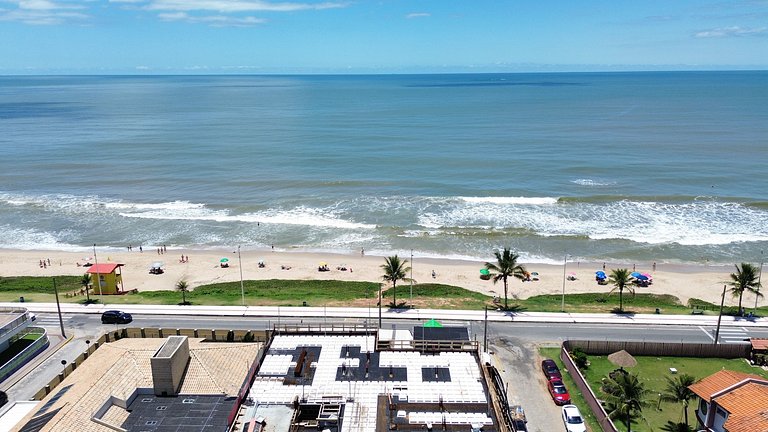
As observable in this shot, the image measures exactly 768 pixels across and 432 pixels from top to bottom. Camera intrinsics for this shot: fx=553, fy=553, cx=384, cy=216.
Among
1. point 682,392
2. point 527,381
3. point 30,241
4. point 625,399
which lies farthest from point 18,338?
point 682,392

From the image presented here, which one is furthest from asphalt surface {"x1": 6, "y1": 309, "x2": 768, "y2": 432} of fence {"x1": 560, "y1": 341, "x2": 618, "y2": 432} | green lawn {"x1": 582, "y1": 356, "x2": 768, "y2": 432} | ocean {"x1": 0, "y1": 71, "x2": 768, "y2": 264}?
ocean {"x1": 0, "y1": 71, "x2": 768, "y2": 264}

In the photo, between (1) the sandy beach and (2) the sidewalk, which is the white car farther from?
(1) the sandy beach

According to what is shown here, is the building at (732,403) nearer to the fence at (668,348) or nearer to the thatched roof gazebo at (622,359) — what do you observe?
the thatched roof gazebo at (622,359)

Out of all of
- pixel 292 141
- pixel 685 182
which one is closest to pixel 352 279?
pixel 685 182

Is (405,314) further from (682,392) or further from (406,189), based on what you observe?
(406,189)

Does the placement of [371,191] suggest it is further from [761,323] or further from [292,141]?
[761,323]

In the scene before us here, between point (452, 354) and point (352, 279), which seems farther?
point (352, 279)

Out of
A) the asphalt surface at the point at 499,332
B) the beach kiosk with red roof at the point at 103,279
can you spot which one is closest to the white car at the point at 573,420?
the asphalt surface at the point at 499,332
